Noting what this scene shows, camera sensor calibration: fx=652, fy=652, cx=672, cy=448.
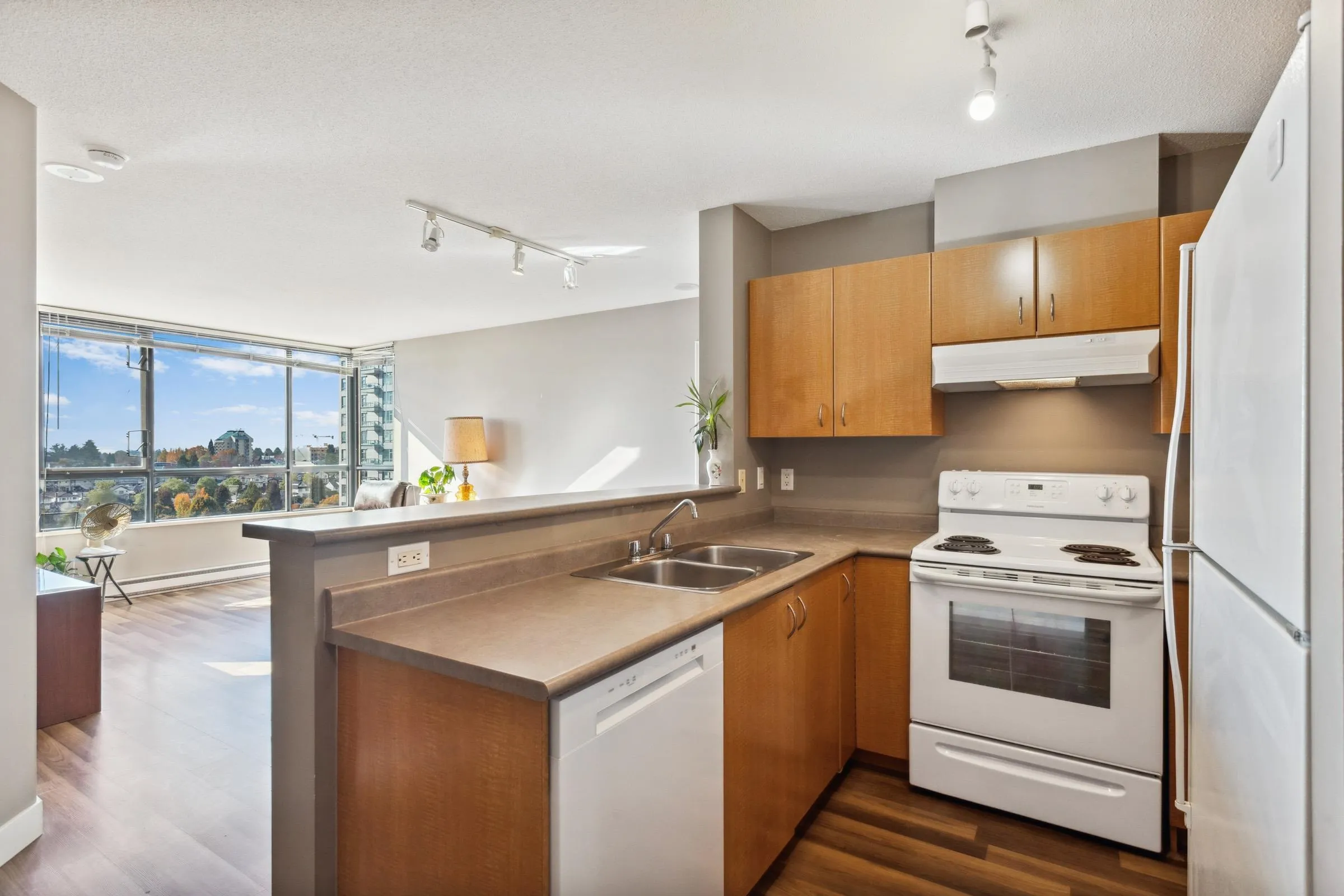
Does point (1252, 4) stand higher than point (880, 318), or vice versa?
point (1252, 4)

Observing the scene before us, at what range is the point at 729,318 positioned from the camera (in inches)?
124

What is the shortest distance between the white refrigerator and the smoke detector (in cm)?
349

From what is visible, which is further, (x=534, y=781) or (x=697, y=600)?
(x=697, y=600)

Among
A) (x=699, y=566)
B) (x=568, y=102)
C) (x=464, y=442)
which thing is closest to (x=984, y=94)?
(x=568, y=102)

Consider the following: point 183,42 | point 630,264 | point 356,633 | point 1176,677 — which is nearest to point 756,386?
point 630,264

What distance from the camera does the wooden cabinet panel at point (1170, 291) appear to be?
2.25 m

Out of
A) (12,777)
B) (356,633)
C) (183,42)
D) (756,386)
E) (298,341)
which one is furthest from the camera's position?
(298,341)

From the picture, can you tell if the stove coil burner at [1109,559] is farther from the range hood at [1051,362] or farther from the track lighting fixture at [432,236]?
the track lighting fixture at [432,236]

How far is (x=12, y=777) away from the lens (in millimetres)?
2115

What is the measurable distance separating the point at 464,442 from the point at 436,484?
74 cm

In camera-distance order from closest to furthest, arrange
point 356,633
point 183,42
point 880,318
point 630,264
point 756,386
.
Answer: point 356,633 < point 183,42 < point 880,318 < point 756,386 < point 630,264

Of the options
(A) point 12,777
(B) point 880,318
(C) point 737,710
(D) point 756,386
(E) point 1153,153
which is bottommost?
(A) point 12,777

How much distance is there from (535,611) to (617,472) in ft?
13.1

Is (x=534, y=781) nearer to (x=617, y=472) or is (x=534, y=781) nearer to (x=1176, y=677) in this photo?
(x=1176, y=677)
